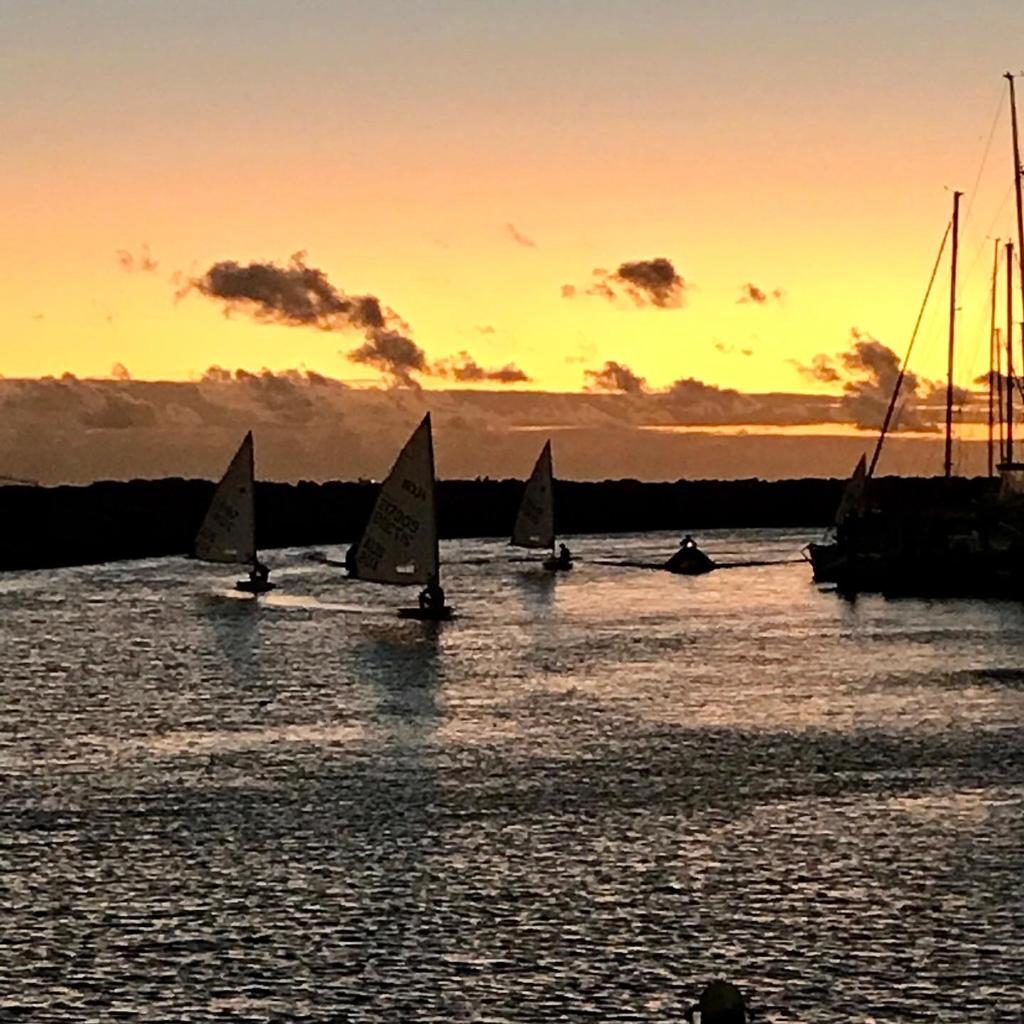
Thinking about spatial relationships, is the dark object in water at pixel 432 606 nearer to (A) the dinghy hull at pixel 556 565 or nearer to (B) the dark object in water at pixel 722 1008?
(A) the dinghy hull at pixel 556 565

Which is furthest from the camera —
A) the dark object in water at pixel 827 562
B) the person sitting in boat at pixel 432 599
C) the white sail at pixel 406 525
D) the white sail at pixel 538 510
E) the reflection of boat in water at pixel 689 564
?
the reflection of boat in water at pixel 689 564

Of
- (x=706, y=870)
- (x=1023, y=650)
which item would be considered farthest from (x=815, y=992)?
(x=1023, y=650)

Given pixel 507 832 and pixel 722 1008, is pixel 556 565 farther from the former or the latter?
pixel 722 1008

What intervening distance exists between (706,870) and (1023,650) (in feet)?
173

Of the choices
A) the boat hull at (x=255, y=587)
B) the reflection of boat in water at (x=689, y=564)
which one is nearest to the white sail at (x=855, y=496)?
the reflection of boat in water at (x=689, y=564)

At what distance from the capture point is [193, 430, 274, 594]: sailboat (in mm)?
112812

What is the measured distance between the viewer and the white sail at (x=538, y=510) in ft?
453

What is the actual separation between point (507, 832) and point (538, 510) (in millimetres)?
102310

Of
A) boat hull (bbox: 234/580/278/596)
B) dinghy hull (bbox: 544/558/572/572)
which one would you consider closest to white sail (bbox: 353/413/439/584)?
boat hull (bbox: 234/580/278/596)

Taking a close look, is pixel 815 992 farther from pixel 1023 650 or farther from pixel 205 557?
pixel 205 557

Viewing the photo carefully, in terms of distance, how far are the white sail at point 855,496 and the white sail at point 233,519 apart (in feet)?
105

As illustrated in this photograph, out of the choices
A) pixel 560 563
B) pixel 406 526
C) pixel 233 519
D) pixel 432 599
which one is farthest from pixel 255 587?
pixel 406 526

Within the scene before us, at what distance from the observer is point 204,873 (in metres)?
37.2

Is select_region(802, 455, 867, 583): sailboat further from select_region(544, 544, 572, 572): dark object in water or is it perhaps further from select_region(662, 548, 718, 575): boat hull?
select_region(544, 544, 572, 572): dark object in water
